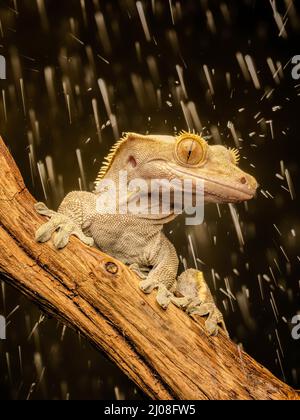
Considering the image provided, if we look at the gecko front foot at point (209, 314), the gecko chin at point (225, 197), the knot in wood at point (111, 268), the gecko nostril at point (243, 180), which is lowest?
the gecko front foot at point (209, 314)

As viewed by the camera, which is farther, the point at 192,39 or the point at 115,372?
the point at 115,372

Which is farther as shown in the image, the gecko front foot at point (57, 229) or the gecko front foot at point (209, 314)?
the gecko front foot at point (209, 314)

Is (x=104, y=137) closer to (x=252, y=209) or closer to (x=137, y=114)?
(x=137, y=114)

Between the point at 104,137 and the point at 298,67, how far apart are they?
1.93 m

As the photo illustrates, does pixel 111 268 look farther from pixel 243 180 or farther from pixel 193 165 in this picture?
pixel 243 180

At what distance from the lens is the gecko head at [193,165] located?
2.55 m

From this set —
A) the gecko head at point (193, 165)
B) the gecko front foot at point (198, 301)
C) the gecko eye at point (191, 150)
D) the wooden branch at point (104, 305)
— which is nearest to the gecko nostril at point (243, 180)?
the gecko head at point (193, 165)

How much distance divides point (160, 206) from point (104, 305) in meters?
0.68

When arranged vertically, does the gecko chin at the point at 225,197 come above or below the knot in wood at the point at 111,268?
above

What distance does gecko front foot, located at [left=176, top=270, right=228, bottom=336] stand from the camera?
253 cm

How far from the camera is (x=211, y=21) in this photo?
473 cm

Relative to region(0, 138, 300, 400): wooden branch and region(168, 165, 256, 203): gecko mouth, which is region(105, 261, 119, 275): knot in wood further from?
region(168, 165, 256, 203): gecko mouth

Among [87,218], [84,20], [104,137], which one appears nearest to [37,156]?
[104,137]

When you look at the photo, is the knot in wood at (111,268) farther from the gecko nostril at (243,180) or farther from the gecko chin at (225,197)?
the gecko nostril at (243,180)
